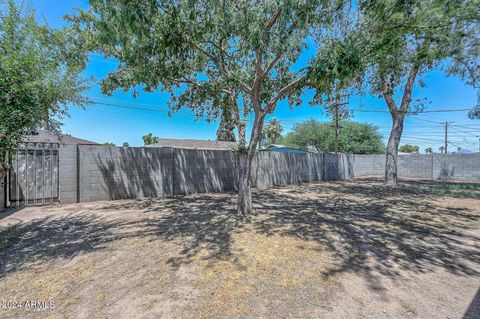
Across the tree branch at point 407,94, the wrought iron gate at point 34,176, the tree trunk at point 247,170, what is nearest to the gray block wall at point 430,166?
the tree branch at point 407,94

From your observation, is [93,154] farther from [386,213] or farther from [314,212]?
[386,213]

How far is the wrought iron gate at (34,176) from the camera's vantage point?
5.66 meters

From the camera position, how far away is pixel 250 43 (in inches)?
156

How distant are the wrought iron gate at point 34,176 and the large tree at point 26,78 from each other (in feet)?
7.12

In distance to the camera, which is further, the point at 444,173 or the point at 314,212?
the point at 444,173

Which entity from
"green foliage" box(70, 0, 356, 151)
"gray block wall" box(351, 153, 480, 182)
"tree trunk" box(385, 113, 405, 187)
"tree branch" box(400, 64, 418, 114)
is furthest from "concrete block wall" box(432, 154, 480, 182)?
"green foliage" box(70, 0, 356, 151)

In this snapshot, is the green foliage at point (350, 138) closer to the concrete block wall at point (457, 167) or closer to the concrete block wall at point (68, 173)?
the concrete block wall at point (457, 167)

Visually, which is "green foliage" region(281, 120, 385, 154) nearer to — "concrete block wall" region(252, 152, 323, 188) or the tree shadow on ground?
"concrete block wall" region(252, 152, 323, 188)

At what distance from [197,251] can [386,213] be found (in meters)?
4.91

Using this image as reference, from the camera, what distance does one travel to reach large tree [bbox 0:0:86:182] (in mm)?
3154

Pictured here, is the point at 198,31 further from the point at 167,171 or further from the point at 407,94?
the point at 407,94

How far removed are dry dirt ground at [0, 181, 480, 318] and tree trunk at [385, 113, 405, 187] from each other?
6.23 meters

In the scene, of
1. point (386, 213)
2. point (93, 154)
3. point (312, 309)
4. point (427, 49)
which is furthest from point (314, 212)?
point (93, 154)

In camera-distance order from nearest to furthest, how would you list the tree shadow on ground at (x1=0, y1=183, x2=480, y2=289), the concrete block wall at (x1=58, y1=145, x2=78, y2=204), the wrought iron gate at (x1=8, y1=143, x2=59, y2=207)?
the tree shadow on ground at (x1=0, y1=183, x2=480, y2=289) < the wrought iron gate at (x1=8, y1=143, x2=59, y2=207) < the concrete block wall at (x1=58, y1=145, x2=78, y2=204)
